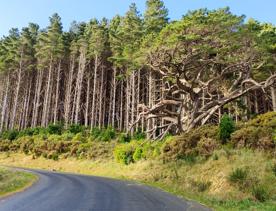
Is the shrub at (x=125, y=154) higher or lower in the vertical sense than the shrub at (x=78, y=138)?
lower

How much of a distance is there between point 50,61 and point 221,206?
2117 inches

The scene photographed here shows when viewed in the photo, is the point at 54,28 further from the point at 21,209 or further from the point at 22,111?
the point at 21,209

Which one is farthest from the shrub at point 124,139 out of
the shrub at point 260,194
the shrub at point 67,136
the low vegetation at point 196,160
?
the shrub at point 260,194

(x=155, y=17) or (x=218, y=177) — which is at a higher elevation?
(x=155, y=17)

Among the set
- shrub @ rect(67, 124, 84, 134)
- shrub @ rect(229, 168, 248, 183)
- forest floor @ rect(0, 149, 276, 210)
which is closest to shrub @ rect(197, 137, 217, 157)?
forest floor @ rect(0, 149, 276, 210)

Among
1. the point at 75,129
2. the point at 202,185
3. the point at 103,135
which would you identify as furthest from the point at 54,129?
the point at 202,185

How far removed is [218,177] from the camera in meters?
18.9

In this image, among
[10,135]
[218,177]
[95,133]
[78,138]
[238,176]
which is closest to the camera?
[238,176]

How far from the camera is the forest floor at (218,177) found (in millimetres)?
14684

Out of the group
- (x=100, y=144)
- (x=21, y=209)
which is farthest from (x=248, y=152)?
(x=100, y=144)

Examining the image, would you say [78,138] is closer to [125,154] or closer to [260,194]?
[125,154]

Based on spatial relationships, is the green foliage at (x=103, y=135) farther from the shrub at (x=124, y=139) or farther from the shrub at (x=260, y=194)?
the shrub at (x=260, y=194)

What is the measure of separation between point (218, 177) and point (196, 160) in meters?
4.74

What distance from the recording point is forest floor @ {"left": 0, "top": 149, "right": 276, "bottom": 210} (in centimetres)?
1468
